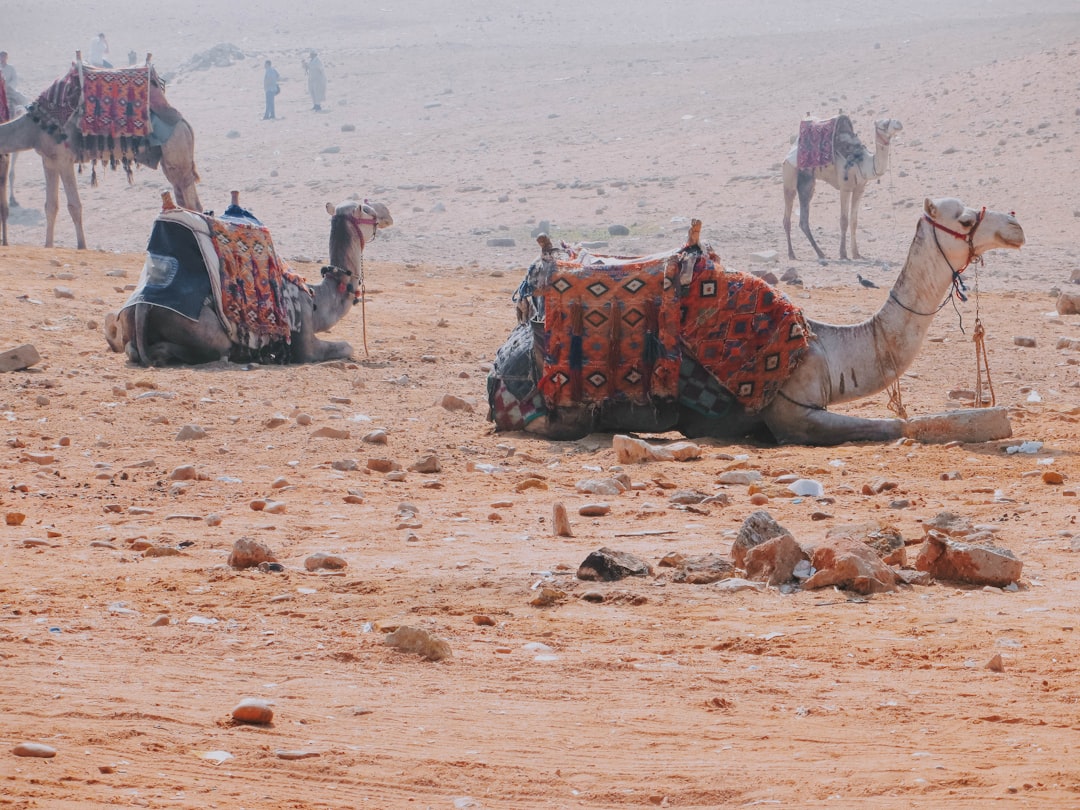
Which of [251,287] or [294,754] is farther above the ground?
[251,287]

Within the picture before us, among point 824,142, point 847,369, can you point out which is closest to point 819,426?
point 847,369

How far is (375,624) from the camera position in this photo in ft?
17.4

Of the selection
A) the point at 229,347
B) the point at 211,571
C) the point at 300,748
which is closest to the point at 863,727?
the point at 300,748

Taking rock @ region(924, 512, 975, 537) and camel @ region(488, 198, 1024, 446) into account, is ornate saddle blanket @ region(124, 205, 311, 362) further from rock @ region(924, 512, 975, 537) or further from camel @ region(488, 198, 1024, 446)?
rock @ region(924, 512, 975, 537)

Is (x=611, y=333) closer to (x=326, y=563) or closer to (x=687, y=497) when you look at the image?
(x=687, y=497)

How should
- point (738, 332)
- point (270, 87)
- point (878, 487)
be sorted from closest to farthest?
1. point (878, 487)
2. point (738, 332)
3. point (270, 87)

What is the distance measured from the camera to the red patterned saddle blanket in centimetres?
898

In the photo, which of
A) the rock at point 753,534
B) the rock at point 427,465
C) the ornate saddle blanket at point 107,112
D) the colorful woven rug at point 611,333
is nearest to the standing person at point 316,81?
the ornate saddle blanket at point 107,112

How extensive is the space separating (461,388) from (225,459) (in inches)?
119

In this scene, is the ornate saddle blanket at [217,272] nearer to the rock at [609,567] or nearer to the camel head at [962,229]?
the camel head at [962,229]

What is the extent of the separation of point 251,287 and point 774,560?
275 inches

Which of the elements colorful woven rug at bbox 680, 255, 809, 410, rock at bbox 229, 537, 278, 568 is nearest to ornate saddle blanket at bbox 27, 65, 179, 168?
colorful woven rug at bbox 680, 255, 809, 410

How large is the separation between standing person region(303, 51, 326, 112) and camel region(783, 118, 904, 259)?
69.2ft

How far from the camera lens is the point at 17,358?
11.1 m
